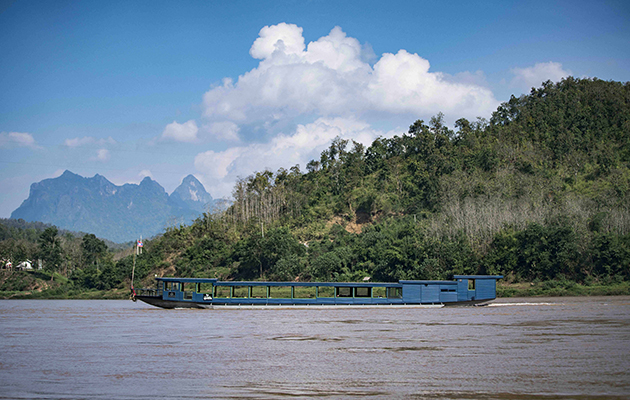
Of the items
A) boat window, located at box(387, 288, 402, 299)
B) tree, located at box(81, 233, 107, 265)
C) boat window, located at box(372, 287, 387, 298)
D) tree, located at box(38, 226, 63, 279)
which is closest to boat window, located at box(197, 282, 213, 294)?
boat window, located at box(387, 288, 402, 299)

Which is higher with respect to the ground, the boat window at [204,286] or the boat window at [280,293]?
the boat window at [204,286]

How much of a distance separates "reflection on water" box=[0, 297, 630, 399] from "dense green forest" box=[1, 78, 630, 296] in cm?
1842

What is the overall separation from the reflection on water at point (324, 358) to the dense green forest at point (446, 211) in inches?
725

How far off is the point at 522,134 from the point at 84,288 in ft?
186

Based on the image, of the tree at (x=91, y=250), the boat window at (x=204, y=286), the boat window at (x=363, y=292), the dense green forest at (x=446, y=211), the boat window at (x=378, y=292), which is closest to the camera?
the boat window at (x=363, y=292)

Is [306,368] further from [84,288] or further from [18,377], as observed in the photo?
[84,288]

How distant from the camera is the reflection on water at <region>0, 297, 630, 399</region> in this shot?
11.4m

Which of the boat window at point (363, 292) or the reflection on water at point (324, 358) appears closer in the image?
the reflection on water at point (324, 358)

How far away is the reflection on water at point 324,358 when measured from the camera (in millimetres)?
11445

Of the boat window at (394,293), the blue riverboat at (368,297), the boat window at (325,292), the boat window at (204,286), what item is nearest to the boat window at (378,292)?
the boat window at (394,293)

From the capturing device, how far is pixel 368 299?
34469 mm

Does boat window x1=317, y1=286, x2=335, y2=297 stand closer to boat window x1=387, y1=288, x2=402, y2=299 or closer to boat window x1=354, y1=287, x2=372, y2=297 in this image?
boat window x1=354, y1=287, x2=372, y2=297

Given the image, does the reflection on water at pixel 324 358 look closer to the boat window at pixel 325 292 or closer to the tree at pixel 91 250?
the boat window at pixel 325 292

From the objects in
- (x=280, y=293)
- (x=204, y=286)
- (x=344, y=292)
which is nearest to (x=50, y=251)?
(x=280, y=293)
